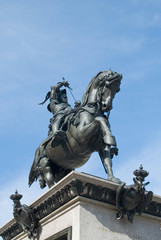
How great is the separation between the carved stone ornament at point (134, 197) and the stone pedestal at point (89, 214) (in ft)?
0.56

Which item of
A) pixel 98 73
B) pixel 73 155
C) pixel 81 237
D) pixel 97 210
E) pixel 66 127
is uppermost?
pixel 98 73

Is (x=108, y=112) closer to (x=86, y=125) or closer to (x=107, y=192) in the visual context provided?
(x=86, y=125)

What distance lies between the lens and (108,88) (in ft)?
37.3

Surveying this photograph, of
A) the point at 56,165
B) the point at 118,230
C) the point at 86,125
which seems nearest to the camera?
the point at 118,230

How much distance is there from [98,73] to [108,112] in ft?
4.46

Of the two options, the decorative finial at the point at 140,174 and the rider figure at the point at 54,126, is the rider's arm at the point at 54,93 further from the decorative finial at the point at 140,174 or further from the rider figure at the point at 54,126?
the decorative finial at the point at 140,174

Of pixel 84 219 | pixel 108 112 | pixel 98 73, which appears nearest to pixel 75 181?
pixel 84 219

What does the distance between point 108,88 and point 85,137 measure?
1639 mm

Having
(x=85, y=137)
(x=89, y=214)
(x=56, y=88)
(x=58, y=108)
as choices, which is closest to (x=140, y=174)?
(x=89, y=214)

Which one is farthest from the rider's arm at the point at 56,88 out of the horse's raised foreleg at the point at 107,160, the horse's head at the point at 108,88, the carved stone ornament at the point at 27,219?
the carved stone ornament at the point at 27,219

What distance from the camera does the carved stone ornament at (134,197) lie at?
8539mm

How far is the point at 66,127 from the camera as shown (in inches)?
466

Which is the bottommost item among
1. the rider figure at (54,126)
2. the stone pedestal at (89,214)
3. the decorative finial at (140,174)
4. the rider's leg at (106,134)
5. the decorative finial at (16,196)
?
the stone pedestal at (89,214)

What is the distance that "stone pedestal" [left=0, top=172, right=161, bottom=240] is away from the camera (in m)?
8.28
